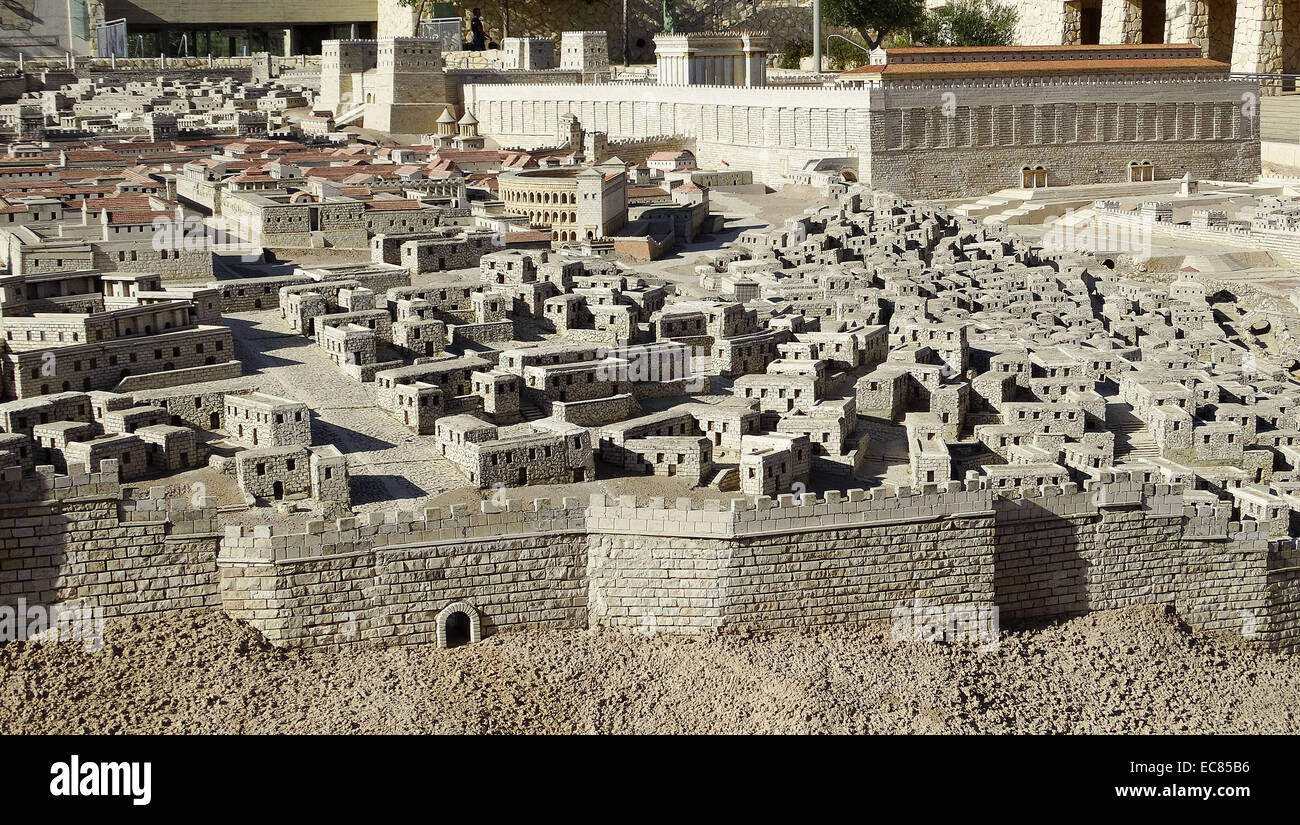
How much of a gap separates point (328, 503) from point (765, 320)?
13.2 metres

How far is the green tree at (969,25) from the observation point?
72.8m

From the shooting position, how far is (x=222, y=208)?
150ft

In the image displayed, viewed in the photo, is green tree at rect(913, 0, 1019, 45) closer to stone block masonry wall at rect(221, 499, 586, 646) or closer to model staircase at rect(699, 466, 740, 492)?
model staircase at rect(699, 466, 740, 492)

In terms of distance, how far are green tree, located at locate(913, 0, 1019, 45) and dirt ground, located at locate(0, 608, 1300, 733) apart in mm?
55897

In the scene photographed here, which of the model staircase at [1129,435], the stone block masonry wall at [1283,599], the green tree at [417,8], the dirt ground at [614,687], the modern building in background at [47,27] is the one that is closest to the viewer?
the dirt ground at [614,687]

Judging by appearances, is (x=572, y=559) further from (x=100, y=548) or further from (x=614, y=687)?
(x=100, y=548)

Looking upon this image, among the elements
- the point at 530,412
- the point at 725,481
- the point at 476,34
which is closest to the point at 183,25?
the point at 476,34

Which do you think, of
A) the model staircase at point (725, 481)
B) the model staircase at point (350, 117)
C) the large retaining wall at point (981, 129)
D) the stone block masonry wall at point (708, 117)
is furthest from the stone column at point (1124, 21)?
the model staircase at point (725, 481)

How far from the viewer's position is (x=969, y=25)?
239ft

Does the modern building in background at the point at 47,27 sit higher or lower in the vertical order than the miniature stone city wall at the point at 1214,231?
higher

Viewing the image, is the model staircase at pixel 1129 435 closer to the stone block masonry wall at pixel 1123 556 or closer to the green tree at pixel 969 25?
the stone block masonry wall at pixel 1123 556

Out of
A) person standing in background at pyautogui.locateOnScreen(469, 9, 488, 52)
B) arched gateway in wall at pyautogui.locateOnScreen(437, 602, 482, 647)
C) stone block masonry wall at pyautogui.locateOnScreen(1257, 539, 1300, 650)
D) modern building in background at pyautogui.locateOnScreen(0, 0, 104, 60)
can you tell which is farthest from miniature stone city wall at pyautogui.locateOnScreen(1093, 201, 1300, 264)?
modern building in background at pyautogui.locateOnScreen(0, 0, 104, 60)

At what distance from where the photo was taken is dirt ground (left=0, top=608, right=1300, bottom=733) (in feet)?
59.2

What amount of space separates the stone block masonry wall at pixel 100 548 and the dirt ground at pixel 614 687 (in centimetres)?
34
